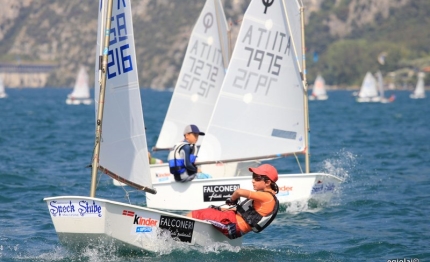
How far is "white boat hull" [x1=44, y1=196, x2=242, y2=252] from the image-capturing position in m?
12.3

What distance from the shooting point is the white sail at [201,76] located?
23.0 metres

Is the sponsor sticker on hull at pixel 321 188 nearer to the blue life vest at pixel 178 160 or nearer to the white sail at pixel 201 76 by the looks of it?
the blue life vest at pixel 178 160

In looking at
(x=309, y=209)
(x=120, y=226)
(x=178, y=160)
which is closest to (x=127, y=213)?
(x=120, y=226)

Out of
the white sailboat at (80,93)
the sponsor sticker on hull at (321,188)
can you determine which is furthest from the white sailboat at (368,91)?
the sponsor sticker on hull at (321,188)

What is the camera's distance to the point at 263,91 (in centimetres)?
1961

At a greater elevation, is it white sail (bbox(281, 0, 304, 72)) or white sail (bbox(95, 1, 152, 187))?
white sail (bbox(281, 0, 304, 72))

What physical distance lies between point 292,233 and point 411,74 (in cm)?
17028

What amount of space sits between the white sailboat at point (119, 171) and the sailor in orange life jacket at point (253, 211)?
0.69 feet

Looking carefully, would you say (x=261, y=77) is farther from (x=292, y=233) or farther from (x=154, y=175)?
(x=292, y=233)

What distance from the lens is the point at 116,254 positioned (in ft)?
41.9

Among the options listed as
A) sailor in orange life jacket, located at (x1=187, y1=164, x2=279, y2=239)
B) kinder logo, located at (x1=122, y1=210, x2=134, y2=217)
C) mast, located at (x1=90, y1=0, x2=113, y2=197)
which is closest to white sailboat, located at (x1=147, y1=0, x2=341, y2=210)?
Answer: sailor in orange life jacket, located at (x1=187, y1=164, x2=279, y2=239)

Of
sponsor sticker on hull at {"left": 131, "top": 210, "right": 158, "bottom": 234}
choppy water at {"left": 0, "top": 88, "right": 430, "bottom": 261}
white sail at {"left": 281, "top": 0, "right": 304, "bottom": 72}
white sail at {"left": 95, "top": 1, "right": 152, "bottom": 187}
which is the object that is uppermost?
white sail at {"left": 281, "top": 0, "right": 304, "bottom": 72}

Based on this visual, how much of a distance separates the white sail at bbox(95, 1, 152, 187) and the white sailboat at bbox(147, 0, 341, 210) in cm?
572

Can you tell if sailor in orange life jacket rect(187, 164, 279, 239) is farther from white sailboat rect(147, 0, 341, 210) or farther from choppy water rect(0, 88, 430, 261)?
white sailboat rect(147, 0, 341, 210)
